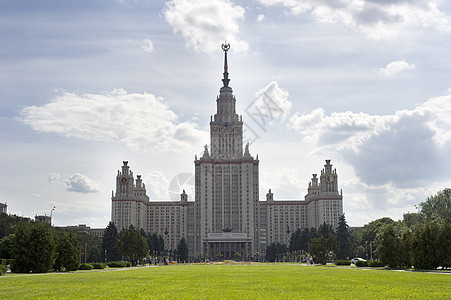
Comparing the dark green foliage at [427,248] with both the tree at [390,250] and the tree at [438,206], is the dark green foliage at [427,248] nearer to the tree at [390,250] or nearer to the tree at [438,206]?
the tree at [390,250]

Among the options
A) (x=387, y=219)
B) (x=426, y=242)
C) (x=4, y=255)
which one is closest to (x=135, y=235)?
(x=4, y=255)

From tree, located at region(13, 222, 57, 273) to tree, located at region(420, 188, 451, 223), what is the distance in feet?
309

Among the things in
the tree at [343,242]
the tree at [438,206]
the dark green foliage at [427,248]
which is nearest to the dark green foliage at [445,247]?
→ the dark green foliage at [427,248]

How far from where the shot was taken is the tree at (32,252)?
187 feet

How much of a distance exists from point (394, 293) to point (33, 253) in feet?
139

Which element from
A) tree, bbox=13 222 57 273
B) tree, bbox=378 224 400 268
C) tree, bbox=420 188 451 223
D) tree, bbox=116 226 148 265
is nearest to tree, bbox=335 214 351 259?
tree, bbox=420 188 451 223

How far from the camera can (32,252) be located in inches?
2254

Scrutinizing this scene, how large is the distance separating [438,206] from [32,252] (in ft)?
333

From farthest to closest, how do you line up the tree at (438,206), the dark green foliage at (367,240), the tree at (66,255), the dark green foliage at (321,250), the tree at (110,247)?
the dark green foliage at (367,240) < the tree at (110,247) < the tree at (438,206) < the dark green foliage at (321,250) < the tree at (66,255)

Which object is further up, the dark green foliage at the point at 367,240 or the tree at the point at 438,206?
the tree at the point at 438,206

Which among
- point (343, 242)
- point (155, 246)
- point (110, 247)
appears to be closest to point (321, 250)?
point (343, 242)

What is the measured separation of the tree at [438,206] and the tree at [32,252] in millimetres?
94109

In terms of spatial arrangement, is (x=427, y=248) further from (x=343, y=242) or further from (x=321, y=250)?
(x=343, y=242)

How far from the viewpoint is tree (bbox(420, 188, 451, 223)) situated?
124856 millimetres
